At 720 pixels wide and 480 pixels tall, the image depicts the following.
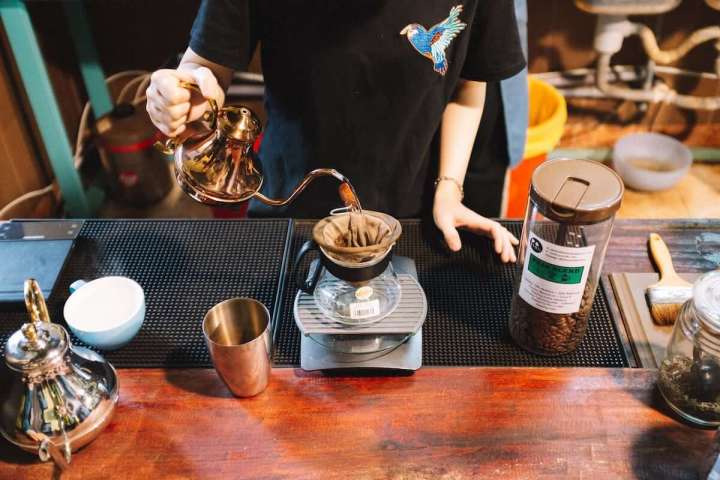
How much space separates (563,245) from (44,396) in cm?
77

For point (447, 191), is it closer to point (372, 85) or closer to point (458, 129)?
point (458, 129)

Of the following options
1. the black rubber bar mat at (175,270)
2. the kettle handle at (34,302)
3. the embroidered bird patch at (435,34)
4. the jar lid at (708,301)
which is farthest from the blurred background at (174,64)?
the kettle handle at (34,302)

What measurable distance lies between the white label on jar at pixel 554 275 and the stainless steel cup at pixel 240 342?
41cm

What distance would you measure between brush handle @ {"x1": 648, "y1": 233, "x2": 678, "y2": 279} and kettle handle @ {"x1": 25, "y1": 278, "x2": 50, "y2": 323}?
3.43 feet

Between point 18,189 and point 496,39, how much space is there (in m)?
2.07

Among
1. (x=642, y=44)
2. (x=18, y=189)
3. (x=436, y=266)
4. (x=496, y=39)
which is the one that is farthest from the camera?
(x=642, y=44)

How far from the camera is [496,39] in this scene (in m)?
1.37

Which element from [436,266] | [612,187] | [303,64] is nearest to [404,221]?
[436,266]

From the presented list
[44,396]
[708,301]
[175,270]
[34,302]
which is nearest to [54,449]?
[44,396]

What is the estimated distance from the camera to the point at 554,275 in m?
0.96

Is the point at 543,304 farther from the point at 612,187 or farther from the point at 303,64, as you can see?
the point at 303,64

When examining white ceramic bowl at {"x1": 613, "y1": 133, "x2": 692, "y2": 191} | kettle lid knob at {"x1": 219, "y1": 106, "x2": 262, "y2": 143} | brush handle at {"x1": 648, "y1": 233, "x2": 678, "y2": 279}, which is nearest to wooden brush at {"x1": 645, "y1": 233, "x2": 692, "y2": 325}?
→ brush handle at {"x1": 648, "y1": 233, "x2": 678, "y2": 279}

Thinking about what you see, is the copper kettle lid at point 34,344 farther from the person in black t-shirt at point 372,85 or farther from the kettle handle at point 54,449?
the person in black t-shirt at point 372,85

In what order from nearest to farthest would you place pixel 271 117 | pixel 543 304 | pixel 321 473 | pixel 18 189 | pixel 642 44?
pixel 321 473 < pixel 543 304 < pixel 271 117 < pixel 18 189 < pixel 642 44
